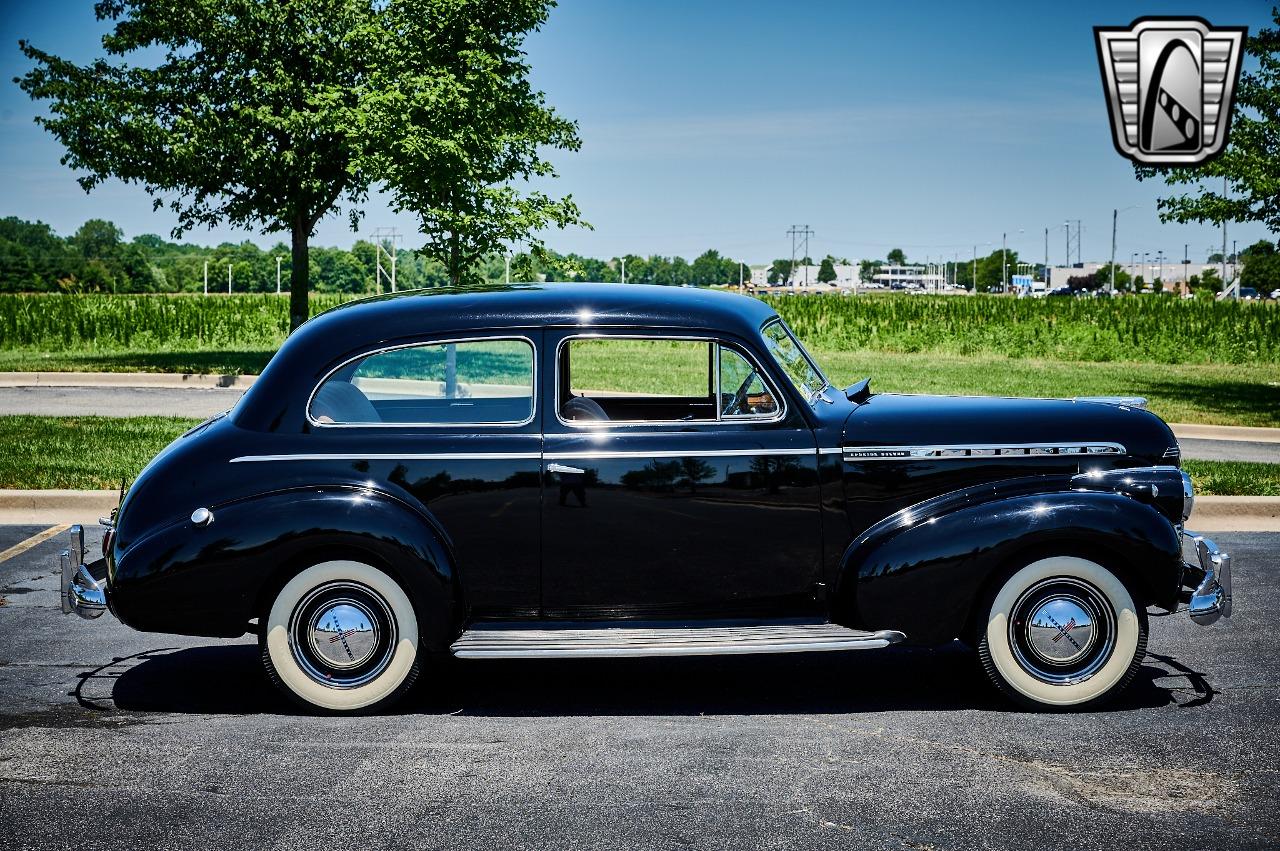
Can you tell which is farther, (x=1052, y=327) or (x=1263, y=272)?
(x=1263, y=272)

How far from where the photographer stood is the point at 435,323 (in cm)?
562

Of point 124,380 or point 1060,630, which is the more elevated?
point 124,380

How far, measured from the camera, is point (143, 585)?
534 cm

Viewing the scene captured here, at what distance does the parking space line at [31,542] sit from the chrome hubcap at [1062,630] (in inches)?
262

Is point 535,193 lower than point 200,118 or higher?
lower

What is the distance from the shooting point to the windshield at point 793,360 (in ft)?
18.8

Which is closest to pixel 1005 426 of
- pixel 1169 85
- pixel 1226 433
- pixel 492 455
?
pixel 492 455

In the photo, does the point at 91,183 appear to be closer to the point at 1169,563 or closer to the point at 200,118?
the point at 200,118

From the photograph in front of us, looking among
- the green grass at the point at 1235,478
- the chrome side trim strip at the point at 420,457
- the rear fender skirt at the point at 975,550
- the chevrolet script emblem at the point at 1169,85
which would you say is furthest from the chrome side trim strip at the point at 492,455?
the chevrolet script emblem at the point at 1169,85

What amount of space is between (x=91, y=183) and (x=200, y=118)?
2706mm

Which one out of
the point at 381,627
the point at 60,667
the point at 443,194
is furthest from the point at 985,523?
the point at 443,194

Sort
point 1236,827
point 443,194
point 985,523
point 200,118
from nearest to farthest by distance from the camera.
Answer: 1. point 1236,827
2. point 985,523
3. point 443,194
4. point 200,118

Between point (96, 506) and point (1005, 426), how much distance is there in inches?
296

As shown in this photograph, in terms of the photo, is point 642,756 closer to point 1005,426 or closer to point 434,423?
point 434,423
